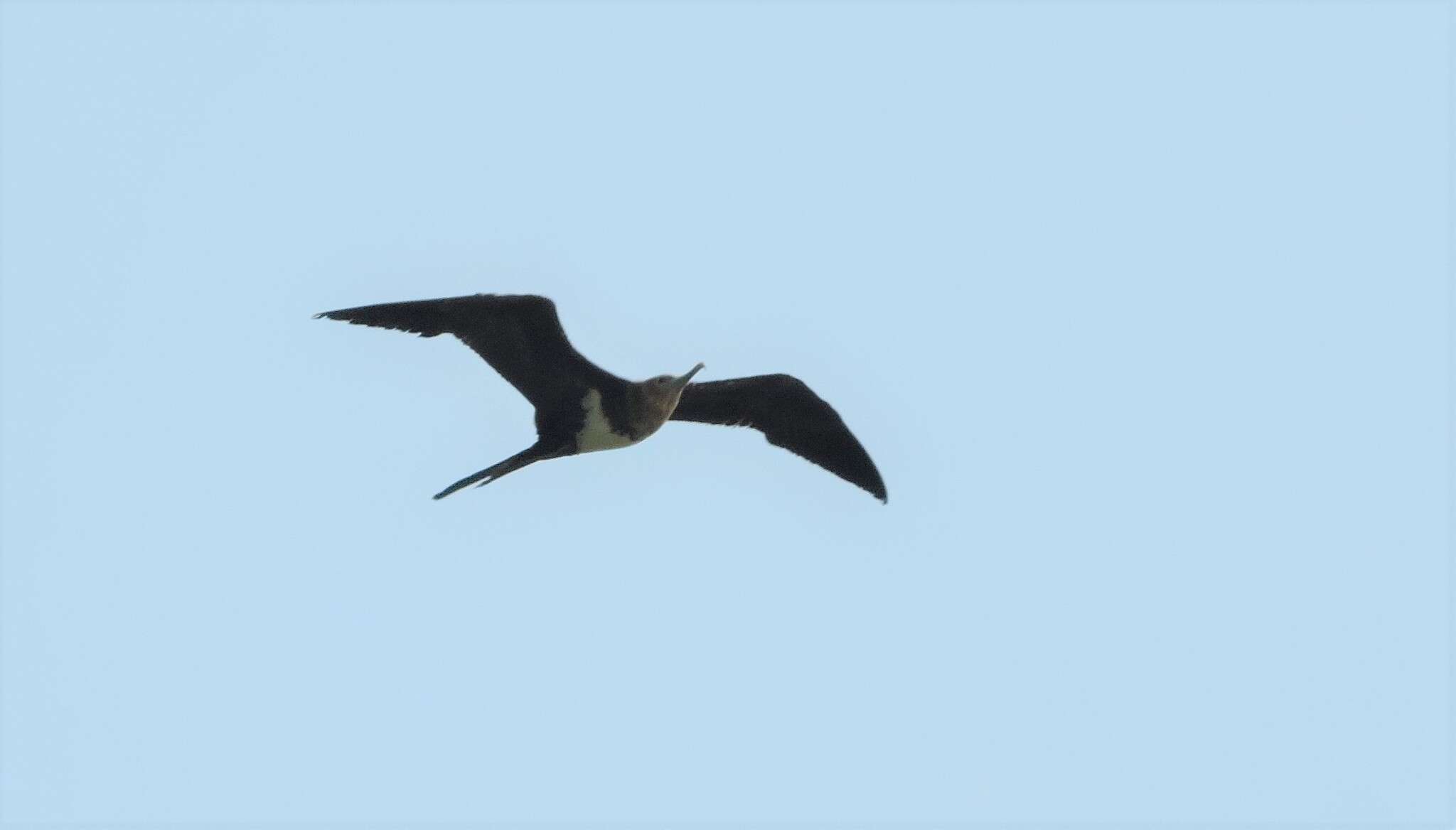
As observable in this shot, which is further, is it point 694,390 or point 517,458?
point 694,390

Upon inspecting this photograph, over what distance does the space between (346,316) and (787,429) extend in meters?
2.54

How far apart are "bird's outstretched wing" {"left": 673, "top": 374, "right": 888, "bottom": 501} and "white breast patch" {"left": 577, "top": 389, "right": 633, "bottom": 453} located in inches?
26.6

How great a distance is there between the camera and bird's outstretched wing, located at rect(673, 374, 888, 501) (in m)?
9.82

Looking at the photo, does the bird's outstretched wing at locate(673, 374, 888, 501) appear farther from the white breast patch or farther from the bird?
the white breast patch

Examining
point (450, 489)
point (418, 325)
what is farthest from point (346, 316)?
point (450, 489)

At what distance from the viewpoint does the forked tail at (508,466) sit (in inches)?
346

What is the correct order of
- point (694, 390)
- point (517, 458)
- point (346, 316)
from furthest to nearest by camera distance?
point (694, 390)
point (517, 458)
point (346, 316)

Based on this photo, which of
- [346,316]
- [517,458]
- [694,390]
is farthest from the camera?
[694,390]

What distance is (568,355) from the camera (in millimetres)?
8953

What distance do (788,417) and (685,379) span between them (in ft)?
3.35

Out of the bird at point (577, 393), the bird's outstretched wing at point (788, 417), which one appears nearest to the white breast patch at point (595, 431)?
the bird at point (577, 393)

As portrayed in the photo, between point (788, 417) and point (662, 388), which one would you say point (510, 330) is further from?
point (788, 417)

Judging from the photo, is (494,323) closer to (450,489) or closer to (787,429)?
(450,489)

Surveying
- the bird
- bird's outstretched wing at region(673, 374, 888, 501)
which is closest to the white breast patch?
A: the bird
